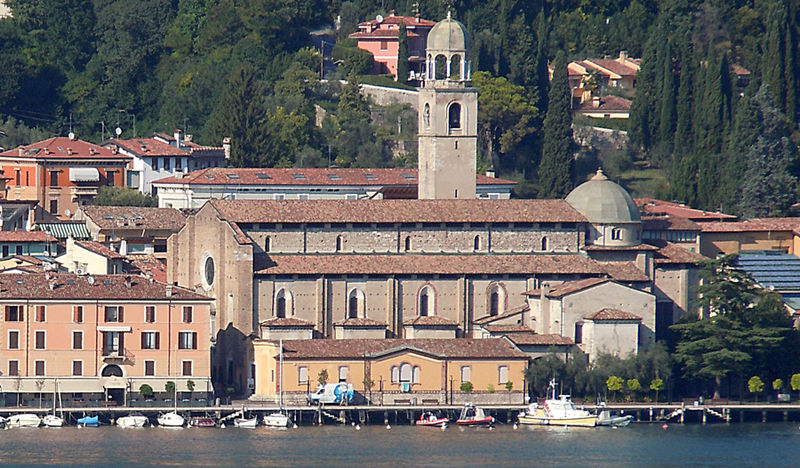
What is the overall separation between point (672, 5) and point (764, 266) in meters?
41.9

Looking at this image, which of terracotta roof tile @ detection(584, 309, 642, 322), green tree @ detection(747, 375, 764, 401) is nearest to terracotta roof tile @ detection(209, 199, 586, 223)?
terracotta roof tile @ detection(584, 309, 642, 322)

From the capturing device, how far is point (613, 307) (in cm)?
9738

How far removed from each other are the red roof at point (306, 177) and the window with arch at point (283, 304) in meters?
19.7

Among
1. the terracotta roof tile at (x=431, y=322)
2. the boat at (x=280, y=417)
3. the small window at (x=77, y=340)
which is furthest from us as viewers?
the terracotta roof tile at (x=431, y=322)

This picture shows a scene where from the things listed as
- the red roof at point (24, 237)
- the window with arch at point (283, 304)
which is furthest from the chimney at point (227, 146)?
the window with arch at point (283, 304)

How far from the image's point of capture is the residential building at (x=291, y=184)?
11719 cm

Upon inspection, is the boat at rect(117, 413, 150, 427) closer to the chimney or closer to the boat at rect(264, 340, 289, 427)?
the boat at rect(264, 340, 289, 427)

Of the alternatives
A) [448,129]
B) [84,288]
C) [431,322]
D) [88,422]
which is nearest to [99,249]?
[84,288]

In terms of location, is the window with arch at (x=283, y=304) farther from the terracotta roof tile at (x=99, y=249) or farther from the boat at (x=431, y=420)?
the terracotta roof tile at (x=99, y=249)

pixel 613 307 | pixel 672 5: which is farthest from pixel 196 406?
pixel 672 5

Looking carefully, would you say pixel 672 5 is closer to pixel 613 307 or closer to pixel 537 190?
pixel 537 190

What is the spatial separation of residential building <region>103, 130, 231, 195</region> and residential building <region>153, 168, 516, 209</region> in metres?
6.30

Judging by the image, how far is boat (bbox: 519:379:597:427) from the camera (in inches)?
3684

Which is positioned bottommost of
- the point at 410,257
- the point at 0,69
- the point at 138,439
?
the point at 138,439
